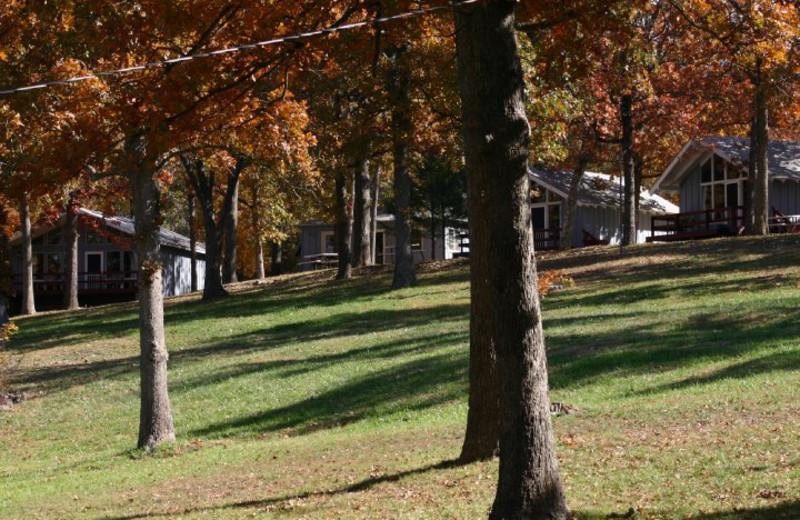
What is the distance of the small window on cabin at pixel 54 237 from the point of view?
66.4 meters

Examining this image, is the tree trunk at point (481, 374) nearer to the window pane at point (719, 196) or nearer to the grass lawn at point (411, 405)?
the grass lawn at point (411, 405)

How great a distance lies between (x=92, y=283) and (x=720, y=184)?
121 ft

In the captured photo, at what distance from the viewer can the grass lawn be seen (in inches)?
396

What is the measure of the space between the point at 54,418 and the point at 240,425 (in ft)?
15.9

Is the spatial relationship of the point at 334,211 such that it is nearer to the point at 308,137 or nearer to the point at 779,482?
the point at 308,137

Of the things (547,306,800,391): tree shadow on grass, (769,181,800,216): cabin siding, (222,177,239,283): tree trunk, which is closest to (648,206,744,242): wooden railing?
(769,181,800,216): cabin siding

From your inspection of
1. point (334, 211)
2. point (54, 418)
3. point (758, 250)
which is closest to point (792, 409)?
point (54, 418)

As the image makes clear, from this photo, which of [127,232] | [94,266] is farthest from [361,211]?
[94,266]

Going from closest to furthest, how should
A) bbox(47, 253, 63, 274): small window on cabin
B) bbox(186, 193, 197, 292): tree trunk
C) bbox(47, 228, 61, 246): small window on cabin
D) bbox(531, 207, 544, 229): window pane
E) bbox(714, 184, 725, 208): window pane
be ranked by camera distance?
1. bbox(714, 184, 725, 208): window pane
2. bbox(531, 207, 544, 229): window pane
3. bbox(186, 193, 197, 292): tree trunk
4. bbox(47, 253, 63, 274): small window on cabin
5. bbox(47, 228, 61, 246): small window on cabin

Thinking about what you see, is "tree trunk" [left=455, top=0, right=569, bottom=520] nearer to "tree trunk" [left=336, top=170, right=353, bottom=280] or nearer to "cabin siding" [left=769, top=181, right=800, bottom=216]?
"tree trunk" [left=336, top=170, right=353, bottom=280]

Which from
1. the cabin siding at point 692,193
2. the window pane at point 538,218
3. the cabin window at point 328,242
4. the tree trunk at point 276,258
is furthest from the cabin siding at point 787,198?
the tree trunk at point 276,258

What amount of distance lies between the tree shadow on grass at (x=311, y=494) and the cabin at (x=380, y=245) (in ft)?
150

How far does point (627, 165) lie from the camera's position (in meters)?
39.4

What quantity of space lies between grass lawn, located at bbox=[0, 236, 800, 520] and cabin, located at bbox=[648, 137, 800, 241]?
12.0 metres
